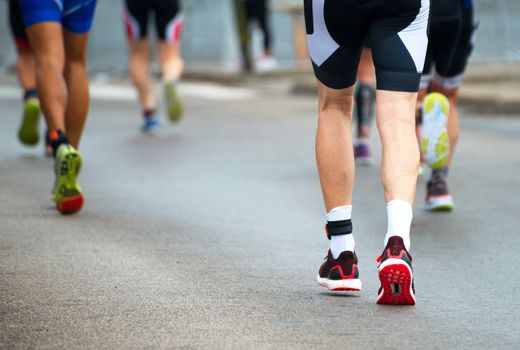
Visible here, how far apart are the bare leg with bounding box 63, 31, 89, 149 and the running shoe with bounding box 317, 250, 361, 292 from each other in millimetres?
3054

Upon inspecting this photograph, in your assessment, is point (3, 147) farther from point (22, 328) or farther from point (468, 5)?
point (22, 328)

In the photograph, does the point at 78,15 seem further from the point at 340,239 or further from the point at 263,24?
the point at 263,24

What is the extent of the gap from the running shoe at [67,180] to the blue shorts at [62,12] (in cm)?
72

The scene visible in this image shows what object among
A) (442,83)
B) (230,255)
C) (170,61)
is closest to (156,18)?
(170,61)

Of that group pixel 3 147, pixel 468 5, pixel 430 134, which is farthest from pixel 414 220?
pixel 3 147

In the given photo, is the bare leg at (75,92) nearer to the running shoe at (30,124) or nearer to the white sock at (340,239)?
the running shoe at (30,124)

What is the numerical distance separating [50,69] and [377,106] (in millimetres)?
2920

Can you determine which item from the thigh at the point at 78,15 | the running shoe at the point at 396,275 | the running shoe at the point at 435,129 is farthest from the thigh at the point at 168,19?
the running shoe at the point at 396,275

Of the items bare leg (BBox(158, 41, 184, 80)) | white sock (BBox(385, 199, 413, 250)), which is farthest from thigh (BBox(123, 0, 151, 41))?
white sock (BBox(385, 199, 413, 250))

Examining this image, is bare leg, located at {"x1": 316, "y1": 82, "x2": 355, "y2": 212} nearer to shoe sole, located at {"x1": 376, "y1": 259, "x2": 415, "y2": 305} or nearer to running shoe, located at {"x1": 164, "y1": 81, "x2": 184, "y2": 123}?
shoe sole, located at {"x1": 376, "y1": 259, "x2": 415, "y2": 305}

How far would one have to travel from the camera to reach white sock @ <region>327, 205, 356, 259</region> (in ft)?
16.5

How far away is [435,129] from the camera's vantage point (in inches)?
275

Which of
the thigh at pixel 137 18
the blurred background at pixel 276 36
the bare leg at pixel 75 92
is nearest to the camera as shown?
the bare leg at pixel 75 92

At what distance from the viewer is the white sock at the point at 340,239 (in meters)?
5.04
